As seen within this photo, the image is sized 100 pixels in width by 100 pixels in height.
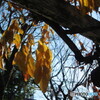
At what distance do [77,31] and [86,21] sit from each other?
7 centimetres

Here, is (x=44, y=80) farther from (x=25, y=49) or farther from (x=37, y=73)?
(x=25, y=49)

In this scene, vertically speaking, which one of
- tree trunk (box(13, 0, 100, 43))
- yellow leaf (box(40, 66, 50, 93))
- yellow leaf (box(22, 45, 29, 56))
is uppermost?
tree trunk (box(13, 0, 100, 43))

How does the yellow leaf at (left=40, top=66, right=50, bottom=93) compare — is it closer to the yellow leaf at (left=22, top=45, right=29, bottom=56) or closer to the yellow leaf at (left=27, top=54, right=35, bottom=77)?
the yellow leaf at (left=27, top=54, right=35, bottom=77)

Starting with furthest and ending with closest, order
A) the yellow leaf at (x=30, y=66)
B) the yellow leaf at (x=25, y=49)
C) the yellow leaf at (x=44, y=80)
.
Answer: the yellow leaf at (x=25, y=49) → the yellow leaf at (x=30, y=66) → the yellow leaf at (x=44, y=80)

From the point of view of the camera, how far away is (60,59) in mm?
6043

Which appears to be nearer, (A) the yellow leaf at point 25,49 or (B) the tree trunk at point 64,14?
(B) the tree trunk at point 64,14

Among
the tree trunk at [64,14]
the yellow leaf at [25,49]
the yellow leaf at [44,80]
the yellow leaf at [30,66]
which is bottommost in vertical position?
the yellow leaf at [44,80]

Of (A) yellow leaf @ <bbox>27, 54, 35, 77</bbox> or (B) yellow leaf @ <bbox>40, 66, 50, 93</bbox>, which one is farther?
(A) yellow leaf @ <bbox>27, 54, 35, 77</bbox>

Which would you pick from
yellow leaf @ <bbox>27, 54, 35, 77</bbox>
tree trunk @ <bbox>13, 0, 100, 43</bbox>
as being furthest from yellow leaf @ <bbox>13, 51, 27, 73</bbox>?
tree trunk @ <bbox>13, 0, 100, 43</bbox>

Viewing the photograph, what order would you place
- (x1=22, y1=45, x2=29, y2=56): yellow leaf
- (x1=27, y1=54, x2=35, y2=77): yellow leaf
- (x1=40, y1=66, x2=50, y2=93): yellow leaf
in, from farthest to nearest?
1. (x1=22, y1=45, x2=29, y2=56): yellow leaf
2. (x1=27, y1=54, x2=35, y2=77): yellow leaf
3. (x1=40, y1=66, x2=50, y2=93): yellow leaf

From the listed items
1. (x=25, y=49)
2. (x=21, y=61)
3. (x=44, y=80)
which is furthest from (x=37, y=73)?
(x=25, y=49)

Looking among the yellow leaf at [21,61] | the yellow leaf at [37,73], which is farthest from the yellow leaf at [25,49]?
the yellow leaf at [37,73]

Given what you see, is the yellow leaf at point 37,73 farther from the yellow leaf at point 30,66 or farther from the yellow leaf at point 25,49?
the yellow leaf at point 25,49

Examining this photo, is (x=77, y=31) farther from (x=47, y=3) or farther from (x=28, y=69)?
(x=28, y=69)
